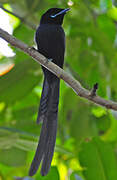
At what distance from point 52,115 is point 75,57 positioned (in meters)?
0.74

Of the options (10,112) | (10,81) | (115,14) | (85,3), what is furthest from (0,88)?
(115,14)

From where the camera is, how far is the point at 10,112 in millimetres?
2566

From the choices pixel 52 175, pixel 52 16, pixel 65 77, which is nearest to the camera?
pixel 65 77

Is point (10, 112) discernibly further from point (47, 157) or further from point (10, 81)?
point (47, 157)

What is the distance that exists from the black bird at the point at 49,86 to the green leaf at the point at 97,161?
0.21 metres

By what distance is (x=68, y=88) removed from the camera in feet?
8.75

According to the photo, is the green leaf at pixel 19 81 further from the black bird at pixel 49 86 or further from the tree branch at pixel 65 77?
the tree branch at pixel 65 77

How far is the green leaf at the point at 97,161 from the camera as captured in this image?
6.52 feet

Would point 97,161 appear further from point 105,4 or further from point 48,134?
point 105,4

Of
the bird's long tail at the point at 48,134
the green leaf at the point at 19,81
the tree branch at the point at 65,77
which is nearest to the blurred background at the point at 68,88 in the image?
the green leaf at the point at 19,81

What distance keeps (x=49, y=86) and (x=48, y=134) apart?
13.8 inches

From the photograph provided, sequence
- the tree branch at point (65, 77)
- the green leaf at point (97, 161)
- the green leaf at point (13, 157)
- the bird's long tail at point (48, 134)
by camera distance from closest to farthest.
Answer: the tree branch at point (65, 77), the bird's long tail at point (48, 134), the green leaf at point (97, 161), the green leaf at point (13, 157)

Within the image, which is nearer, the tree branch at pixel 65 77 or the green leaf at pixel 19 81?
the tree branch at pixel 65 77

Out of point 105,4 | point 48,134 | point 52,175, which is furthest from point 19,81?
point 105,4
